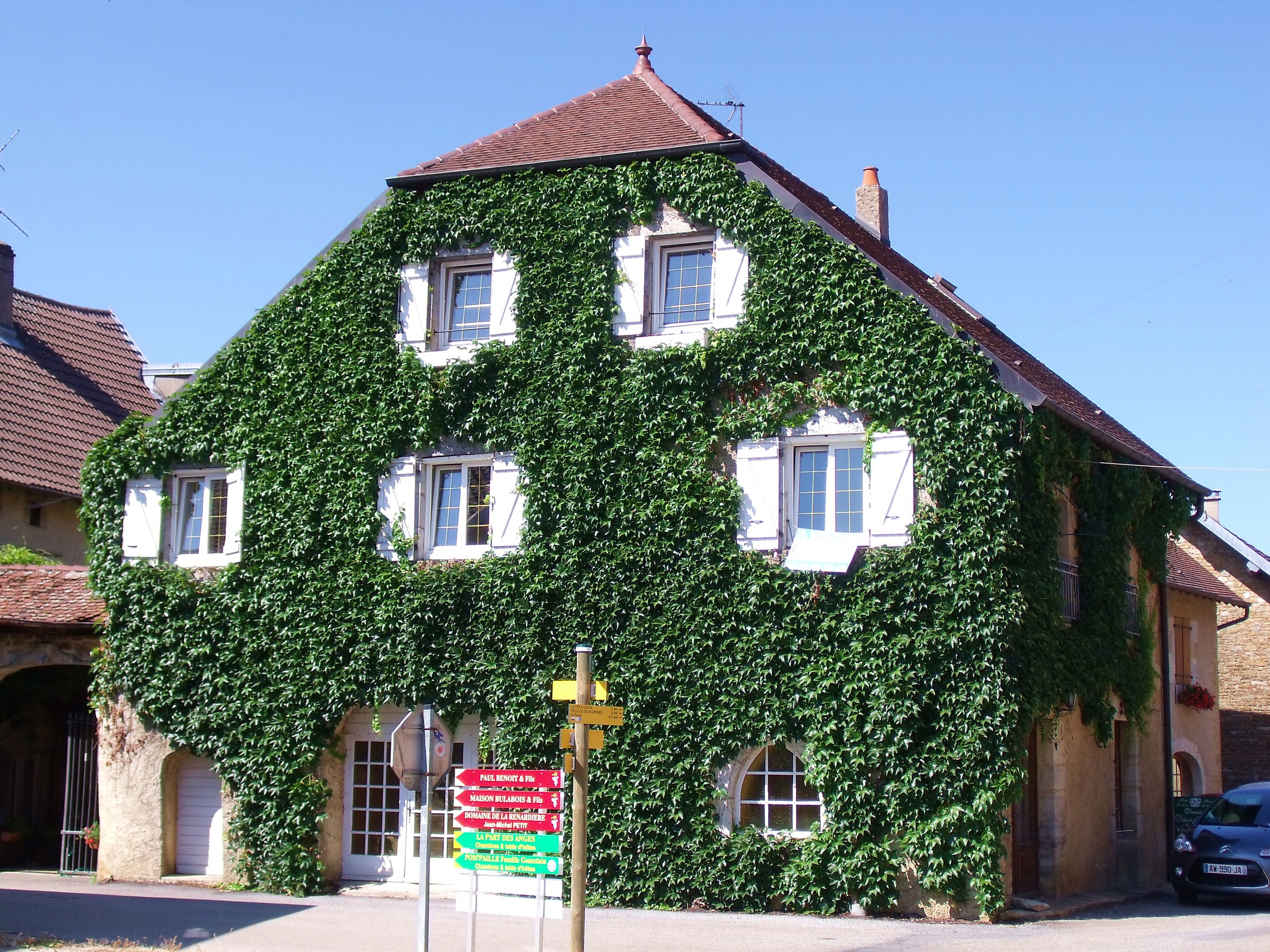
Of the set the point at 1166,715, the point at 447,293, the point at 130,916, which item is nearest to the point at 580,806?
the point at 130,916

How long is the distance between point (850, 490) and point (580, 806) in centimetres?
622

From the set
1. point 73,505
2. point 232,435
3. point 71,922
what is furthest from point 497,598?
point 73,505

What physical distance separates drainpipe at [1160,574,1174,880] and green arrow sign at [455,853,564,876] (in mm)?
11582

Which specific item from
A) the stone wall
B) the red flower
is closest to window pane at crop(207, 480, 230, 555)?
the red flower

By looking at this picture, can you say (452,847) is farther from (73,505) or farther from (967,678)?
(73,505)

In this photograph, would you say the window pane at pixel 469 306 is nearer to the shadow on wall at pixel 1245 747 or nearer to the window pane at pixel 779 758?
the window pane at pixel 779 758

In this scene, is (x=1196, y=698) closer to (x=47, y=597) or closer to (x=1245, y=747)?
(x=1245, y=747)

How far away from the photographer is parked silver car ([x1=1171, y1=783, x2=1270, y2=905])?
17.0m

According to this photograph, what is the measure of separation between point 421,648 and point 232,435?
3926mm

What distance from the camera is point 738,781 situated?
1647 centimetres

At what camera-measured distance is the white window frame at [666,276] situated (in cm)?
1759

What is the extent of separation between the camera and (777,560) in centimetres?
1653

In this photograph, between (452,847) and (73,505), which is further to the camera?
(73,505)

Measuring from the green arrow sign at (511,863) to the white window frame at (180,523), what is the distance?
849cm
